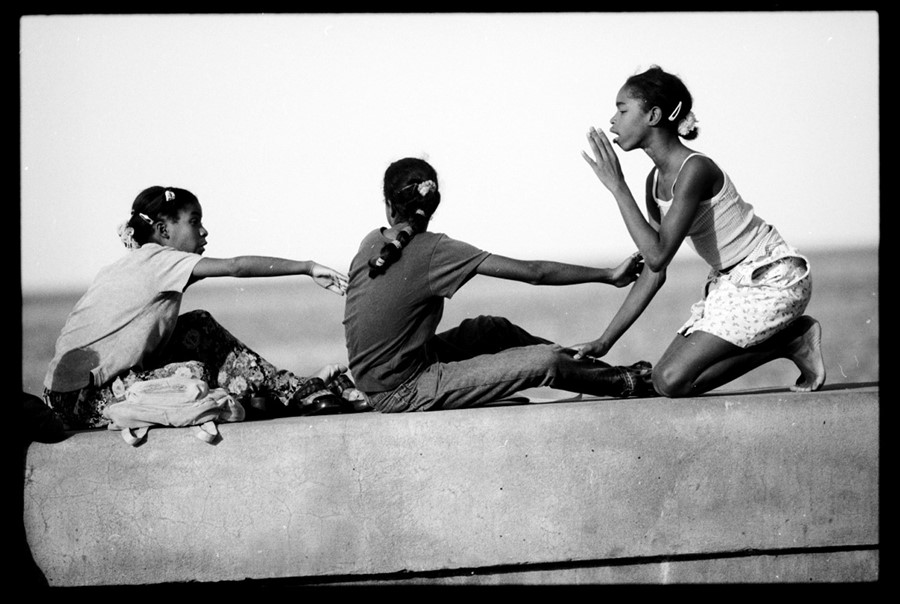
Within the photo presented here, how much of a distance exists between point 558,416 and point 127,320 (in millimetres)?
1889

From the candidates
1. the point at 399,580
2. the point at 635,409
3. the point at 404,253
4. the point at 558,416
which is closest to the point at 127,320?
the point at 404,253

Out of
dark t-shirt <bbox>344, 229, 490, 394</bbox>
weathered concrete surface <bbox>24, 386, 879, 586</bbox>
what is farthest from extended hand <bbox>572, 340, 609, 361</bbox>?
dark t-shirt <bbox>344, 229, 490, 394</bbox>

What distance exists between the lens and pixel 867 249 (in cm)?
4388

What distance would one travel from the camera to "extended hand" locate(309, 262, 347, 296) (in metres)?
4.38

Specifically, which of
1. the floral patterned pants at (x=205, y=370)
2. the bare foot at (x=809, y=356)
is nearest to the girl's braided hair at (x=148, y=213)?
the floral patterned pants at (x=205, y=370)

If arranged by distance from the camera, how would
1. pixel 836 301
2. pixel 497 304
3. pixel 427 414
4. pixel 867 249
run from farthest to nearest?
pixel 867 249, pixel 497 304, pixel 836 301, pixel 427 414

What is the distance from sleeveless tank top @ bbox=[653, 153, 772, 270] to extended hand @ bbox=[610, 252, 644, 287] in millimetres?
225

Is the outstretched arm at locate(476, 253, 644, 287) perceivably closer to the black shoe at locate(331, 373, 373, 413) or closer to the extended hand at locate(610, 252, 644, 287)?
the extended hand at locate(610, 252, 644, 287)

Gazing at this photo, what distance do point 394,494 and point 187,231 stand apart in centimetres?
161

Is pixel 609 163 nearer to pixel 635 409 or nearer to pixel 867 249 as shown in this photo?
pixel 635 409

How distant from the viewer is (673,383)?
4457 mm

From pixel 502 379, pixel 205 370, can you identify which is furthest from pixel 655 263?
pixel 205 370

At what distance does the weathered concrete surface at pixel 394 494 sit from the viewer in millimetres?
4238

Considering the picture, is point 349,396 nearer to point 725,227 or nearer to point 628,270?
point 628,270
